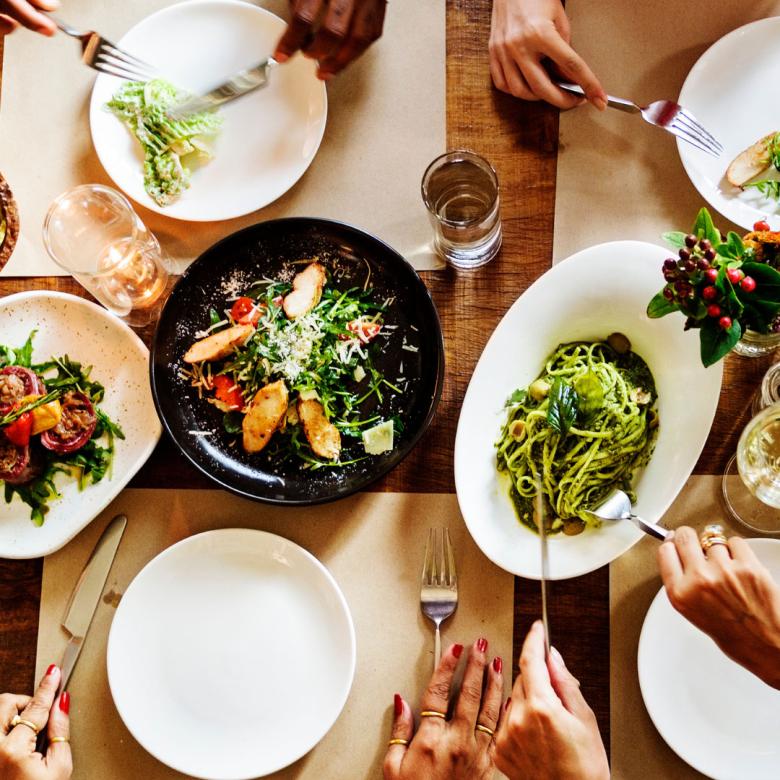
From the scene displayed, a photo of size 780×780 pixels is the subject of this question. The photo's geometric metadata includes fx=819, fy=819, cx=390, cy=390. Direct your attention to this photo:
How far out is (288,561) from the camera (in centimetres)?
204

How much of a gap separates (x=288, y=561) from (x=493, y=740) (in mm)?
676

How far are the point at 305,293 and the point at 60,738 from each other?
1.27 m

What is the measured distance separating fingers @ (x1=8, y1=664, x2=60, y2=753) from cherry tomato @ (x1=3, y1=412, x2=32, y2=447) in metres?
0.59

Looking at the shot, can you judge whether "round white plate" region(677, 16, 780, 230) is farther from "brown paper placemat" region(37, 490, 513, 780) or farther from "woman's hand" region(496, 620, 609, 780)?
"woman's hand" region(496, 620, 609, 780)

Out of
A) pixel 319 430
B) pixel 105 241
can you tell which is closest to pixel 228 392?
pixel 319 430

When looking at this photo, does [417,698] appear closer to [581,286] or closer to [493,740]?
[493,740]

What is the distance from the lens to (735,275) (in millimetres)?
1592

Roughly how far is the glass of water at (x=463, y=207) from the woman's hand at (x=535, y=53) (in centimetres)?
23

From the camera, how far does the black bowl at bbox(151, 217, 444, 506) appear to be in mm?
1991

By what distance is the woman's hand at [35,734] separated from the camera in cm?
200

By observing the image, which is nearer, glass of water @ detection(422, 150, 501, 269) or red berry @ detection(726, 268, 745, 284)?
red berry @ detection(726, 268, 745, 284)

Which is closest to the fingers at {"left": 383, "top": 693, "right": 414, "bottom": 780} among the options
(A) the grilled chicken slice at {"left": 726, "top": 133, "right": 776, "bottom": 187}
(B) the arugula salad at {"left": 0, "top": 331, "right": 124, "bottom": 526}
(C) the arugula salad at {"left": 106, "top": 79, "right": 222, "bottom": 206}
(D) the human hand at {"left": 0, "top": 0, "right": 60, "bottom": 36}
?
(B) the arugula salad at {"left": 0, "top": 331, "right": 124, "bottom": 526}

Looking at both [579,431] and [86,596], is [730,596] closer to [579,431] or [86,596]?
[579,431]

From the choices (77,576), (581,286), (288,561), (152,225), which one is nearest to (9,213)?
(152,225)
